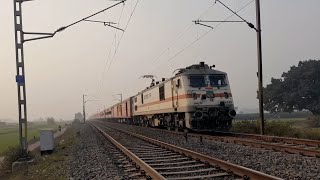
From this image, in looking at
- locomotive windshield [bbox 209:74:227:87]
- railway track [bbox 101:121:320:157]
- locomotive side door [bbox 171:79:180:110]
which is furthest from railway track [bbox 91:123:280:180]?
locomotive side door [bbox 171:79:180:110]

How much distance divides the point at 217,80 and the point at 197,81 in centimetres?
130

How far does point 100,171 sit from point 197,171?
9.68 ft

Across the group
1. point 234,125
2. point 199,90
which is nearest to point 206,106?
point 199,90

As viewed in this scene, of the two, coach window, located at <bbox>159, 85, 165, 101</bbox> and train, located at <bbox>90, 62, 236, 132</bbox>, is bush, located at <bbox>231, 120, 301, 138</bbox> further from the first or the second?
coach window, located at <bbox>159, 85, 165, 101</bbox>

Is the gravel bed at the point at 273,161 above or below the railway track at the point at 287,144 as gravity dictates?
Result: below

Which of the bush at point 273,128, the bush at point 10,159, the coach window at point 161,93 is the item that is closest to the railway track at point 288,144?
the bush at point 273,128

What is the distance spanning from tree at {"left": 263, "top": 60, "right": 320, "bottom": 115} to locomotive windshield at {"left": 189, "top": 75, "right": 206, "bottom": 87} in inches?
1639

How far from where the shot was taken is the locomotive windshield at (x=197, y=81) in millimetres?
23359

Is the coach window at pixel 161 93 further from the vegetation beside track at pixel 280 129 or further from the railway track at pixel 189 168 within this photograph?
the railway track at pixel 189 168

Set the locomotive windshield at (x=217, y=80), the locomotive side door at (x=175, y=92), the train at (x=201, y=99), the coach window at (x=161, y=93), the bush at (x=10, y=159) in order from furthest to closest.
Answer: the coach window at (x=161, y=93), the locomotive side door at (x=175, y=92), the locomotive windshield at (x=217, y=80), the train at (x=201, y=99), the bush at (x=10, y=159)

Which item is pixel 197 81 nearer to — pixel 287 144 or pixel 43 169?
pixel 287 144

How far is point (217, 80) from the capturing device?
24.0 meters

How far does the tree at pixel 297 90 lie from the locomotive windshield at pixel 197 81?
137ft

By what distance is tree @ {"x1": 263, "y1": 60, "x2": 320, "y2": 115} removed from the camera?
62.4 meters
